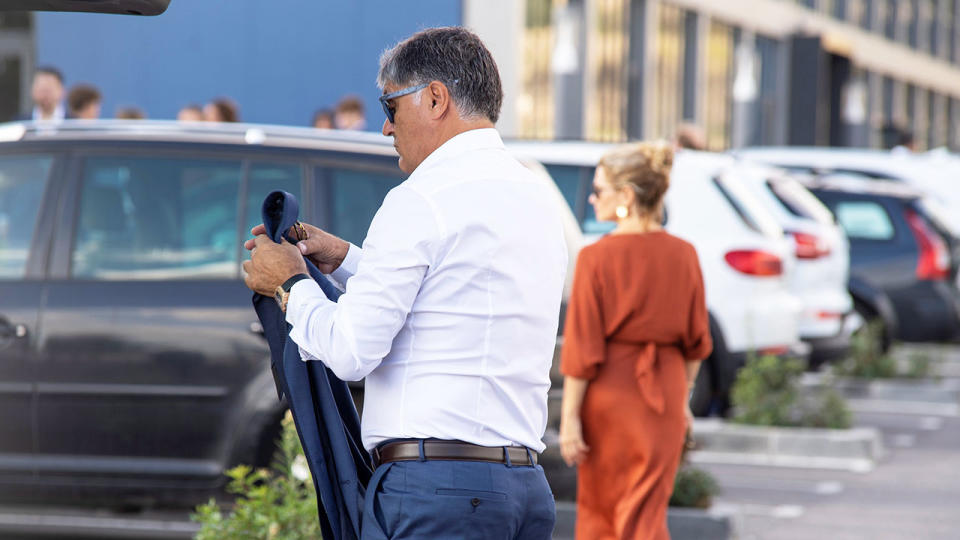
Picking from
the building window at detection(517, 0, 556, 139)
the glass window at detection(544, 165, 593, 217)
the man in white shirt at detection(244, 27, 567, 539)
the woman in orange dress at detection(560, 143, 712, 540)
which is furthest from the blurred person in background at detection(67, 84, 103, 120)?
the man in white shirt at detection(244, 27, 567, 539)

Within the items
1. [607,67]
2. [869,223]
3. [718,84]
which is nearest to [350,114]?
[869,223]

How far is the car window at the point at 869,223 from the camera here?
1507 cm

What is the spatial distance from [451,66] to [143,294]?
346cm

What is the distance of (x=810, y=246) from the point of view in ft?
38.2

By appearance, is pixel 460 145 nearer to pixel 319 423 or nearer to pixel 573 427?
pixel 319 423

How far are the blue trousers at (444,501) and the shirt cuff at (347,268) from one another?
585mm

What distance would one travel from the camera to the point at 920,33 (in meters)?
47.1

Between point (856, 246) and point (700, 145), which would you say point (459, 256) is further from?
point (856, 246)

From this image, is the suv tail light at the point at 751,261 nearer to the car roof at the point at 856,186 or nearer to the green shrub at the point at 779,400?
the green shrub at the point at 779,400

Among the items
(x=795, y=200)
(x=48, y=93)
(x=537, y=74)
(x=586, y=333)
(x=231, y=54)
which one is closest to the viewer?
(x=586, y=333)

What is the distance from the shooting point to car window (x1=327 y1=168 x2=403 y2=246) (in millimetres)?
6410

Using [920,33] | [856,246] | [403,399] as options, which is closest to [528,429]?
[403,399]

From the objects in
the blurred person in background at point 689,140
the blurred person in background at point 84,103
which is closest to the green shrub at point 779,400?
the blurred person in background at point 689,140

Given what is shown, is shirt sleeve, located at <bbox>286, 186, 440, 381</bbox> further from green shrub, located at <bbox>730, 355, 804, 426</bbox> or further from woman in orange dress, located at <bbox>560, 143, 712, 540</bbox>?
green shrub, located at <bbox>730, 355, 804, 426</bbox>
